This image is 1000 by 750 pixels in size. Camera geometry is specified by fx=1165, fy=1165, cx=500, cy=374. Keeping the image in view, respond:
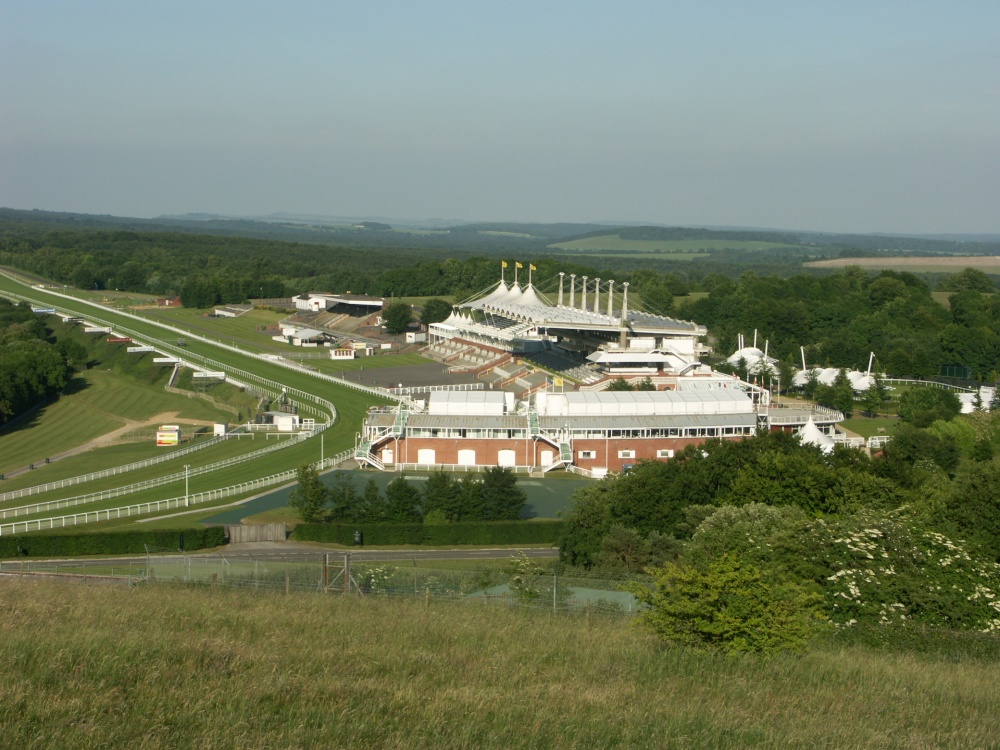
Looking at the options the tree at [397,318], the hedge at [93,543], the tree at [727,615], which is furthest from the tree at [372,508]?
the tree at [397,318]

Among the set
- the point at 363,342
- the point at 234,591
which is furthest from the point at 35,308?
the point at 234,591

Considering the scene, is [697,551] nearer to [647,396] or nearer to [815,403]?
[647,396]

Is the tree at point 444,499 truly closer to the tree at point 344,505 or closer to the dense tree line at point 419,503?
the dense tree line at point 419,503

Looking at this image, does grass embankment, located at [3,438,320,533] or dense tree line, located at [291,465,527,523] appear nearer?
dense tree line, located at [291,465,527,523]

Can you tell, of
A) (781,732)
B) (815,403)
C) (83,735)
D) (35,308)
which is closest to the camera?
(83,735)

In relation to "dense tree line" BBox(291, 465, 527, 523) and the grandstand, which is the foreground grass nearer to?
"dense tree line" BBox(291, 465, 527, 523)

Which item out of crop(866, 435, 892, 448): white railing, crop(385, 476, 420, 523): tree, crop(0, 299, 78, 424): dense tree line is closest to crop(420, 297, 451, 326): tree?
crop(0, 299, 78, 424): dense tree line
